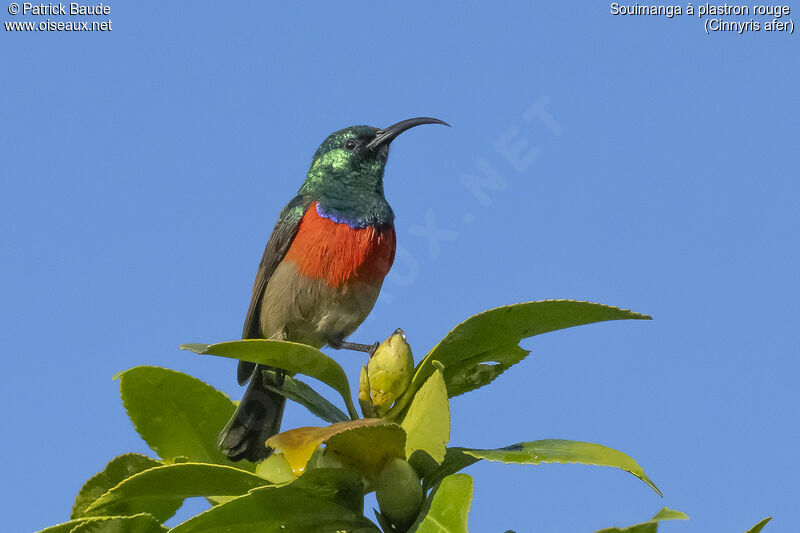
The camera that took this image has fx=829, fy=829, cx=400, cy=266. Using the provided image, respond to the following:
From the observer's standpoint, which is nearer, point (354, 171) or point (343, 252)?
point (343, 252)

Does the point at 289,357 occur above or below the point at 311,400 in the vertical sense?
above

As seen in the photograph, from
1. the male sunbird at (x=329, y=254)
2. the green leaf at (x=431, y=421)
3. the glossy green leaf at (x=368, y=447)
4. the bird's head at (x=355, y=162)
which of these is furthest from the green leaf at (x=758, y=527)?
the bird's head at (x=355, y=162)

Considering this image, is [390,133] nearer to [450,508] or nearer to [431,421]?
[431,421]

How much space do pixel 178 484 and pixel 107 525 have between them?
0.21m

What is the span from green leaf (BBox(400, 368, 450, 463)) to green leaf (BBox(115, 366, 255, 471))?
791mm

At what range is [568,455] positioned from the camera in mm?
1849

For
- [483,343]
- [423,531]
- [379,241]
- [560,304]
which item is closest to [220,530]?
[423,531]

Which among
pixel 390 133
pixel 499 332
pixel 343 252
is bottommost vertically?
pixel 499 332

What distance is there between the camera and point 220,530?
5.84 ft

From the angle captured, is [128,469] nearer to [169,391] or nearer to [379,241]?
[169,391]

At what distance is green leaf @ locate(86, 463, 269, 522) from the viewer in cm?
183

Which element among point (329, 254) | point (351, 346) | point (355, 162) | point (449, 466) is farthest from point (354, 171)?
point (449, 466)

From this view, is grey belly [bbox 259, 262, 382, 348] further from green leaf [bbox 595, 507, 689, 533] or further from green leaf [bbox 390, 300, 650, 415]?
green leaf [bbox 595, 507, 689, 533]

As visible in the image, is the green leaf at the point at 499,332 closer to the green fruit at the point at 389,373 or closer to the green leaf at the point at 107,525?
the green fruit at the point at 389,373
